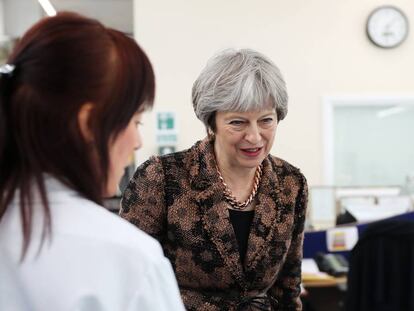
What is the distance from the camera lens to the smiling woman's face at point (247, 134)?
1.53 meters

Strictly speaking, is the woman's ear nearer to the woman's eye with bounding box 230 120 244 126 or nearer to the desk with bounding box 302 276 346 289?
the woman's eye with bounding box 230 120 244 126

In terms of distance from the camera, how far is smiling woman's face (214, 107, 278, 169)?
5.02 feet

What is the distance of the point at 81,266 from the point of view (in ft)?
2.27

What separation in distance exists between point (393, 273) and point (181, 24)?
4069 millimetres

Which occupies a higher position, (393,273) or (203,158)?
(203,158)

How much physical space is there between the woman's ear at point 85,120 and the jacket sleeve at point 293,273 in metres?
0.98

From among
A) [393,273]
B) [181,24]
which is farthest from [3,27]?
[393,273]

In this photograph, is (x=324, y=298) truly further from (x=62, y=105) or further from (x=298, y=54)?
(x=62, y=105)

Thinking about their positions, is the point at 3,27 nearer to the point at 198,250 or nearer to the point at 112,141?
the point at 198,250

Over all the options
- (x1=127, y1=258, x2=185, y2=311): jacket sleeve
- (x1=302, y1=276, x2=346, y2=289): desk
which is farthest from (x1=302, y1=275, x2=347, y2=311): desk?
(x1=127, y1=258, x2=185, y2=311): jacket sleeve

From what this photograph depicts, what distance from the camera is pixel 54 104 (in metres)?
0.72

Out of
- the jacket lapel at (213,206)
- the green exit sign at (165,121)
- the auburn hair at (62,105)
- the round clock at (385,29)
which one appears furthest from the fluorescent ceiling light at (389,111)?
the auburn hair at (62,105)

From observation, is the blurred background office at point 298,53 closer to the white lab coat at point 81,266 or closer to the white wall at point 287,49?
the white wall at point 287,49

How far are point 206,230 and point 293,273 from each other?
12.6 inches
